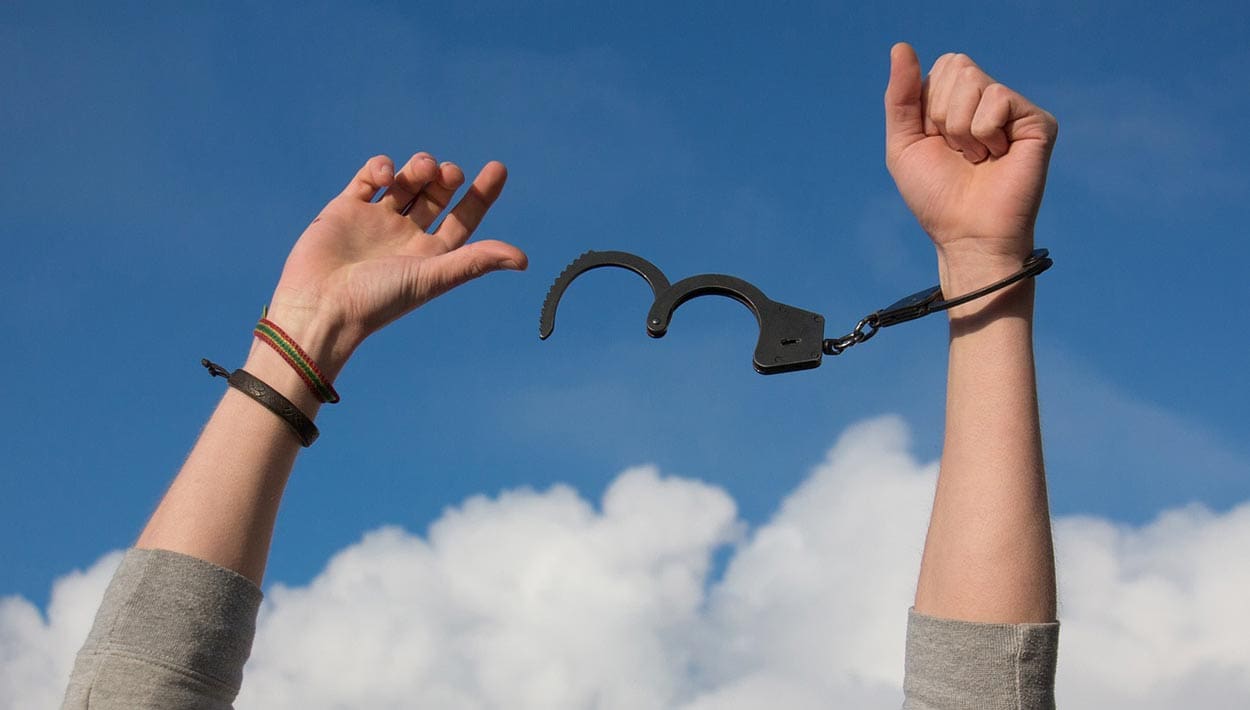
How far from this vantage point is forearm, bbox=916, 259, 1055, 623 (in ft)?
7.04

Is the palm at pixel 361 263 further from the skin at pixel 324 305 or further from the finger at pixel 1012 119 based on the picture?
the finger at pixel 1012 119

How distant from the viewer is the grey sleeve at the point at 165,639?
2.18 metres

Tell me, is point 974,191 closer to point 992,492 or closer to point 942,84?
point 942,84

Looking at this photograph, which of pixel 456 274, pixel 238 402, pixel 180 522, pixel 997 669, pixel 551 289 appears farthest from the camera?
pixel 456 274

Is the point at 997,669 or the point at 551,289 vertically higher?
the point at 551,289

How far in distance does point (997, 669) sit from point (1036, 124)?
1.21 meters

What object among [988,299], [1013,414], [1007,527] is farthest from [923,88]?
[1007,527]

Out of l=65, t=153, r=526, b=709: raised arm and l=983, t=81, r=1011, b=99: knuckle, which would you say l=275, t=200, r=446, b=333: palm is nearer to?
l=65, t=153, r=526, b=709: raised arm

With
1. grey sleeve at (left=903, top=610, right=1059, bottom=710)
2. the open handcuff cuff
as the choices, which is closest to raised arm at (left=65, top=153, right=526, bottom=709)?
the open handcuff cuff

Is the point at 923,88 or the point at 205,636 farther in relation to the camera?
the point at 923,88

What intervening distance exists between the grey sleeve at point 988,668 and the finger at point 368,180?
2.11 m

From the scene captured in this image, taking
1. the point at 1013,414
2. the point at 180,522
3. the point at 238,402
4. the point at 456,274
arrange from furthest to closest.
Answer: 1. the point at 456,274
2. the point at 238,402
3. the point at 180,522
4. the point at 1013,414

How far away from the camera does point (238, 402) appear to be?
2625 millimetres

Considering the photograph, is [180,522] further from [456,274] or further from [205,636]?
[456,274]
